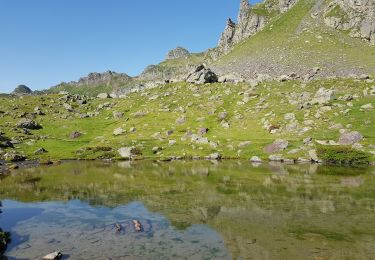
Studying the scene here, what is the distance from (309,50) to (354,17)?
1077 inches

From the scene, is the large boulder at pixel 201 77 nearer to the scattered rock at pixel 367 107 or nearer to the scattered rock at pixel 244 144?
the scattered rock at pixel 244 144

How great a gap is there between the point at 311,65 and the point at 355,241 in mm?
137145

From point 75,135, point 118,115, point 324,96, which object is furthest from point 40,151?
point 324,96

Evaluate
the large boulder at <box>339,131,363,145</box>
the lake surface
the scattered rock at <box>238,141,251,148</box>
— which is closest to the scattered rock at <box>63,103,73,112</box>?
the lake surface

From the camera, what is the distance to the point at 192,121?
5044 inches

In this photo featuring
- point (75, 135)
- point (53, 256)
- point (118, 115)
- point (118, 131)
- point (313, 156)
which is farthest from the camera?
point (118, 115)

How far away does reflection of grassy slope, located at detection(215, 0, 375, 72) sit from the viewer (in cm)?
15312

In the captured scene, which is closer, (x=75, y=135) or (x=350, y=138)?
(x=350, y=138)

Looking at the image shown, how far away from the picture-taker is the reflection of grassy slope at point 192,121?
102250mm

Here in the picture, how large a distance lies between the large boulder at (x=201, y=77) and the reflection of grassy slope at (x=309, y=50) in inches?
1148

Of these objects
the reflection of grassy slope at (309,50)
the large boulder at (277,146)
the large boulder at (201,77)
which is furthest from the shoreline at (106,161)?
the reflection of grassy slope at (309,50)

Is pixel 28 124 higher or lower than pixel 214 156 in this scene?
higher

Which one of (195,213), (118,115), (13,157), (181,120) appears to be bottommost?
(195,213)

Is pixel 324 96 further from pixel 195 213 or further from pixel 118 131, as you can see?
pixel 195 213
